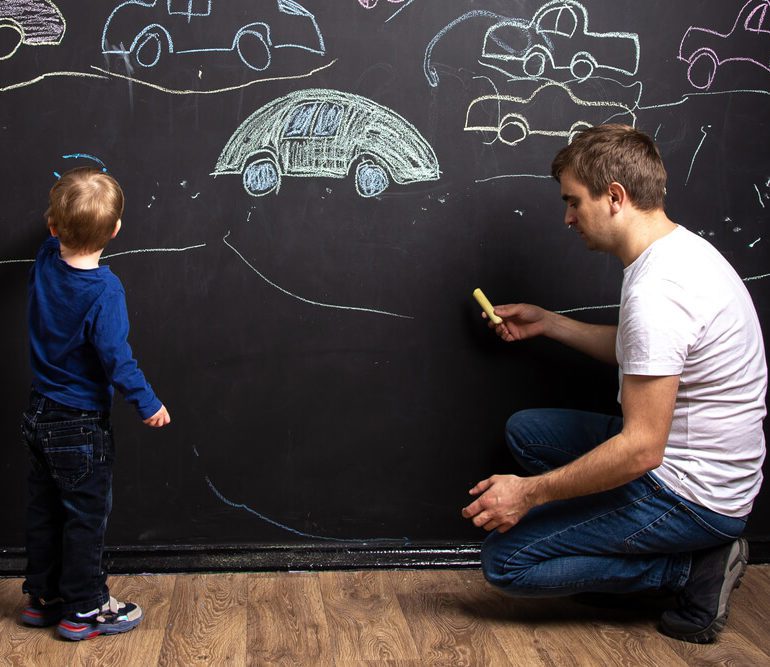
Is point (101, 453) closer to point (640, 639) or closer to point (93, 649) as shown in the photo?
point (93, 649)

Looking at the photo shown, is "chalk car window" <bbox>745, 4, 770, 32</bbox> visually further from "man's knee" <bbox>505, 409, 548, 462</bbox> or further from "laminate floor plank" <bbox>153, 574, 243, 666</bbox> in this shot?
"laminate floor plank" <bbox>153, 574, 243, 666</bbox>

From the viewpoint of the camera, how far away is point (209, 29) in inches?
80.4

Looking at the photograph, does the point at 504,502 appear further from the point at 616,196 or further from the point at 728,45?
the point at 728,45

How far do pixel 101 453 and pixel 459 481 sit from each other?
2.85ft

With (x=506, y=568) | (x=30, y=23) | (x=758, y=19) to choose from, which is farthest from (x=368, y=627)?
(x=758, y=19)

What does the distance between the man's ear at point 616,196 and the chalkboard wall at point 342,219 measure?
0.32 meters

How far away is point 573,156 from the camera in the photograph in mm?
1896

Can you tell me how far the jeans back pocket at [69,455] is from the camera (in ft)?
6.03

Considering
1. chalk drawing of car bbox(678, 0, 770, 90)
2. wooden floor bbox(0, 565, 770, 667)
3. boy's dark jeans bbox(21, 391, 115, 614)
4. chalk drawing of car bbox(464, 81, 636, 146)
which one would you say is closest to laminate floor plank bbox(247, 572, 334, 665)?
wooden floor bbox(0, 565, 770, 667)

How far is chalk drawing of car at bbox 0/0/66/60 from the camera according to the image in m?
1.99

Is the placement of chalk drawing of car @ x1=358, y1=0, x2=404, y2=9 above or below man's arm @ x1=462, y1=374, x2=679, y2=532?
above

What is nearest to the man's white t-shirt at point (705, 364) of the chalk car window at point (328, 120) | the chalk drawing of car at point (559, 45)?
the chalk drawing of car at point (559, 45)

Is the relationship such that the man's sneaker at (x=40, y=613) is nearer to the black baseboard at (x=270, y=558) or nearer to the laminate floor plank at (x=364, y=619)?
the black baseboard at (x=270, y=558)

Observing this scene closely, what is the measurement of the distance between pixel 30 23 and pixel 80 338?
0.73 m
